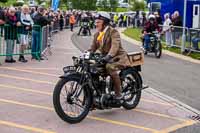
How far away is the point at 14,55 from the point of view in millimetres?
15812

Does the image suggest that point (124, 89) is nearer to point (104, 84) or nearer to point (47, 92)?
point (104, 84)

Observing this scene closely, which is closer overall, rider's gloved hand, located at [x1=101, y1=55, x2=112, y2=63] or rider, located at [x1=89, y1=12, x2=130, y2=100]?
rider's gloved hand, located at [x1=101, y1=55, x2=112, y2=63]

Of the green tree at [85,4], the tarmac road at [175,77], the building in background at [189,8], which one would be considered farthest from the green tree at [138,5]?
the tarmac road at [175,77]

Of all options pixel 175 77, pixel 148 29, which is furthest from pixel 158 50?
pixel 175 77

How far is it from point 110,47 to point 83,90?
3.28 ft

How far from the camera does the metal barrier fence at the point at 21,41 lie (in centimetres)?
1523

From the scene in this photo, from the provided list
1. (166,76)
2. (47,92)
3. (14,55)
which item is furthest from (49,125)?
(14,55)

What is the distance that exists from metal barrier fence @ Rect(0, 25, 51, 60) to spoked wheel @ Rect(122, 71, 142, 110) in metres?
6.67

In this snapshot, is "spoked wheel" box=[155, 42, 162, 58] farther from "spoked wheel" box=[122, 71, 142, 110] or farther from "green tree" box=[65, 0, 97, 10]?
"green tree" box=[65, 0, 97, 10]

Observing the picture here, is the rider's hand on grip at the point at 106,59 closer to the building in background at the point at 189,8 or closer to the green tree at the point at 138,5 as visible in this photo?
the building in background at the point at 189,8

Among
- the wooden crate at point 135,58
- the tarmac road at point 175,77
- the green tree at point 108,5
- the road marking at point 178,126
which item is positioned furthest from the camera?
the green tree at point 108,5

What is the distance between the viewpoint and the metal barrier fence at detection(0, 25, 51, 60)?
15227 millimetres

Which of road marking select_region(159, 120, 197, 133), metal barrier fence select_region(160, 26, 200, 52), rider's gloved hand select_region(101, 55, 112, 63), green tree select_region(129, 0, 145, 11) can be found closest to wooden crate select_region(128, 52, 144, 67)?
rider's gloved hand select_region(101, 55, 112, 63)

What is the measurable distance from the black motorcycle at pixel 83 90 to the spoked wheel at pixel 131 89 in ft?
1.40
